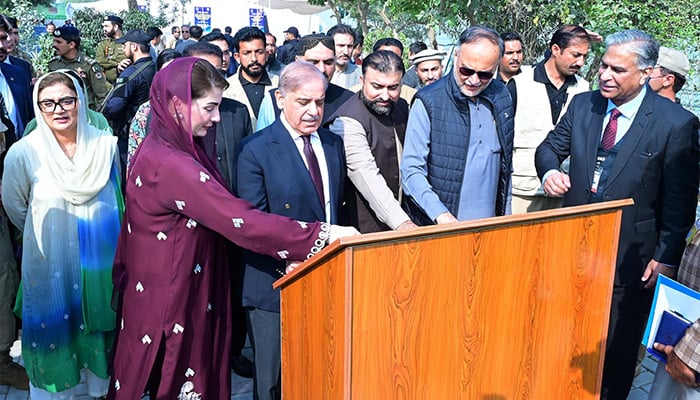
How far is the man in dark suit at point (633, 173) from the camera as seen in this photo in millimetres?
3172

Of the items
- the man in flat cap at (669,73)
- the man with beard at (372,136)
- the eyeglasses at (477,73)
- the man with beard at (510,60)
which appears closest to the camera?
the eyeglasses at (477,73)

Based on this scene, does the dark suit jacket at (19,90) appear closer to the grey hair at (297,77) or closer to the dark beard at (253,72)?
the dark beard at (253,72)

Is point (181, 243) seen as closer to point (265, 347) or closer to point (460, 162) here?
point (265, 347)

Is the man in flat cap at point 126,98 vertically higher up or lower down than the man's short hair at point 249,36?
lower down

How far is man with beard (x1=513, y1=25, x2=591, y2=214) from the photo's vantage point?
4711 mm

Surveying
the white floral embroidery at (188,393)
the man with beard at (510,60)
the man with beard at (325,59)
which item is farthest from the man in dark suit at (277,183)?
the man with beard at (510,60)

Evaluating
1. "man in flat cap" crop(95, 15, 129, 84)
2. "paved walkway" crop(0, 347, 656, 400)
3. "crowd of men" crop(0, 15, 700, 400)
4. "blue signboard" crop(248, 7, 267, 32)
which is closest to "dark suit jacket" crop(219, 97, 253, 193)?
"crowd of men" crop(0, 15, 700, 400)

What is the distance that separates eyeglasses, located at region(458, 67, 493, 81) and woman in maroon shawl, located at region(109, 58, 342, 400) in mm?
1317

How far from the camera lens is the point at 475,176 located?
11.2ft

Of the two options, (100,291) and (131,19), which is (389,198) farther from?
(131,19)

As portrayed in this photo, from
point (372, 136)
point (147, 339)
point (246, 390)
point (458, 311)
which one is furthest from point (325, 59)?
point (458, 311)

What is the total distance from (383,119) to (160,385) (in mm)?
1961

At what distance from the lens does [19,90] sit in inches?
199

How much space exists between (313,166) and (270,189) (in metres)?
0.26
